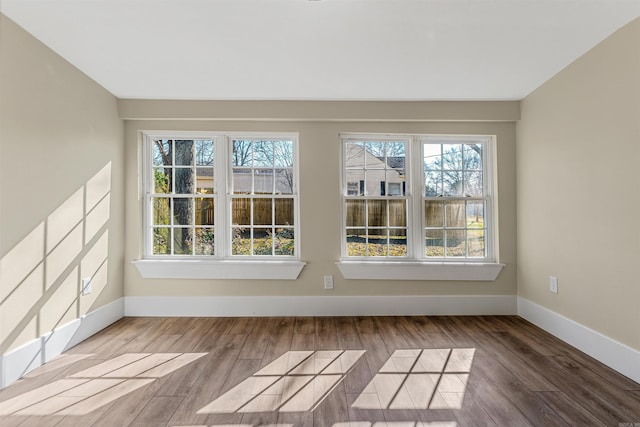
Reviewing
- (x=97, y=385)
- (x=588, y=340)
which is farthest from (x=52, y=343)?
(x=588, y=340)

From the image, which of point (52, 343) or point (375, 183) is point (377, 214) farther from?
point (52, 343)

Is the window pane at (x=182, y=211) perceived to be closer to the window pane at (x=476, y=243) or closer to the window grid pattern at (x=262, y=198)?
the window grid pattern at (x=262, y=198)

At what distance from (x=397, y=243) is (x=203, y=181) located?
2366 millimetres

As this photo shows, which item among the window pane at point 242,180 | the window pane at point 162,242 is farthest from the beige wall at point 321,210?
the window pane at point 242,180

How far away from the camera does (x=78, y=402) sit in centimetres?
184

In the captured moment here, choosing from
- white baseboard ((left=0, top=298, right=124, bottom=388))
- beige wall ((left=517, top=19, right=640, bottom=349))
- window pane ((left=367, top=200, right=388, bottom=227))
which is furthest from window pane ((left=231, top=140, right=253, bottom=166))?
beige wall ((left=517, top=19, right=640, bottom=349))

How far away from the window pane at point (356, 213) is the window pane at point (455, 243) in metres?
1.01

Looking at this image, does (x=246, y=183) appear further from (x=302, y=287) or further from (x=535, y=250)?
(x=535, y=250)

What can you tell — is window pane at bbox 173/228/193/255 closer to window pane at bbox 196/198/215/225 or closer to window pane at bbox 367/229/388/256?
window pane at bbox 196/198/215/225

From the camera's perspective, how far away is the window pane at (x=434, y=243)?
348cm

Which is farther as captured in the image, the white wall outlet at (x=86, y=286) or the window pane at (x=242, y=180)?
the window pane at (x=242, y=180)

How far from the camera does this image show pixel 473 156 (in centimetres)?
354

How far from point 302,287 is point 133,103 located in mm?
2726

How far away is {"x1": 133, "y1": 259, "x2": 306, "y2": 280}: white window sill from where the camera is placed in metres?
3.30
